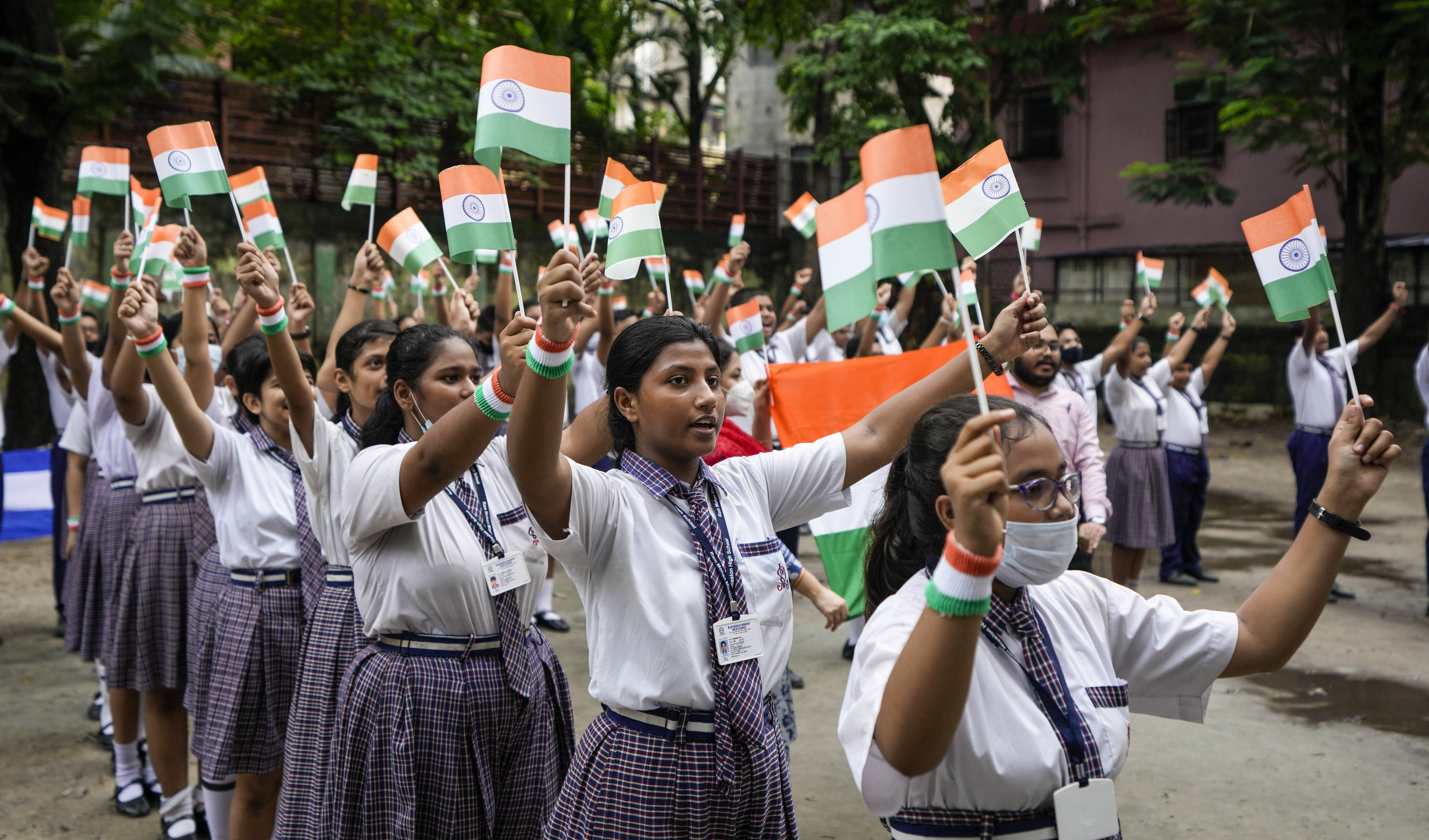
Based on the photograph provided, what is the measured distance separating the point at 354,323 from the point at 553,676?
167 centimetres

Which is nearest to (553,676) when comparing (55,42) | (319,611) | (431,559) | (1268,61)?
(431,559)

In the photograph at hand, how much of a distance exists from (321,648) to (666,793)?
1.39 metres

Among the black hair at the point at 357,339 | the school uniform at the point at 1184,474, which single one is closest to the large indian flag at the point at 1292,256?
the black hair at the point at 357,339

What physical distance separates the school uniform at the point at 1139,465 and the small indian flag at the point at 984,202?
223 inches

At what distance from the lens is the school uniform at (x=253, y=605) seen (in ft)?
11.8

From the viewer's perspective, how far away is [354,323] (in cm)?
398

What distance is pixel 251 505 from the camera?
3637 millimetres

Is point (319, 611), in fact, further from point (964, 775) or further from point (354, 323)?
point (964, 775)

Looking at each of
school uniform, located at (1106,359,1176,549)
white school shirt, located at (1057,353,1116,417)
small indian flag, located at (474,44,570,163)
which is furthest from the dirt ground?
small indian flag, located at (474,44,570,163)

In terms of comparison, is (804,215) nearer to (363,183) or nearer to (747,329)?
(747,329)

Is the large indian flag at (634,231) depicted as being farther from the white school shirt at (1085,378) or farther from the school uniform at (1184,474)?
the school uniform at (1184,474)

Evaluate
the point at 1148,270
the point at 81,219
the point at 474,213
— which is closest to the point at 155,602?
the point at 81,219

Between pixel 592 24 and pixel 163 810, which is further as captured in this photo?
pixel 592 24

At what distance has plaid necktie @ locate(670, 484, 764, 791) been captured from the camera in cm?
220
